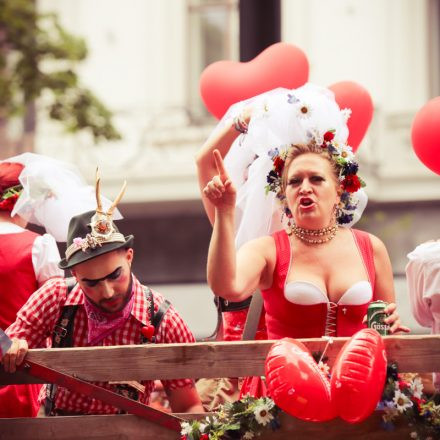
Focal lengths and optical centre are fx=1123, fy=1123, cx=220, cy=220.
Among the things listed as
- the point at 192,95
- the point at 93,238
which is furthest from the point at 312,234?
the point at 192,95

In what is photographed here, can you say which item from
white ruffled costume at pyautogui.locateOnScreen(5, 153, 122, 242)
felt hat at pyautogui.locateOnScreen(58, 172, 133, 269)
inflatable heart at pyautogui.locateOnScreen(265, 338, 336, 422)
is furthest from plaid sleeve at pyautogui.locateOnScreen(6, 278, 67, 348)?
inflatable heart at pyautogui.locateOnScreen(265, 338, 336, 422)

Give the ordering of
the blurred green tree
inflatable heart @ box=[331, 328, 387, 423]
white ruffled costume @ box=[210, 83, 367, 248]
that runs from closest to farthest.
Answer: inflatable heart @ box=[331, 328, 387, 423] < white ruffled costume @ box=[210, 83, 367, 248] < the blurred green tree

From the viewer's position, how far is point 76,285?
4.21m

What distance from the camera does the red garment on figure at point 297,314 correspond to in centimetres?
401

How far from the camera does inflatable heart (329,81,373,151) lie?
16.6 ft

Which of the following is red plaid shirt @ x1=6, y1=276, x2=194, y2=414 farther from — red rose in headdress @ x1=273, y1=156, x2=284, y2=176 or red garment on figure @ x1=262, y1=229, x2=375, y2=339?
red rose in headdress @ x1=273, y1=156, x2=284, y2=176

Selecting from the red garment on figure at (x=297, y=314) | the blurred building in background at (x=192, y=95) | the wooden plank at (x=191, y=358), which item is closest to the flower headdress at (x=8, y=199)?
the wooden plank at (x=191, y=358)

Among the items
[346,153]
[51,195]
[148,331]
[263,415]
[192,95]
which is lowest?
[192,95]

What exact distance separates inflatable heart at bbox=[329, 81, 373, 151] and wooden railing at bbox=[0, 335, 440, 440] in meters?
1.69

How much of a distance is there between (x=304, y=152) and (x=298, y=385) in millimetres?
1144

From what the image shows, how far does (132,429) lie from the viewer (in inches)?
148

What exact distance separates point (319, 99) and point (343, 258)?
76cm

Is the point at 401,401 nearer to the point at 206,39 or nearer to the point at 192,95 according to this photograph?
the point at 192,95

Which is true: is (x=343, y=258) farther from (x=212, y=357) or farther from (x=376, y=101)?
(x=376, y=101)
